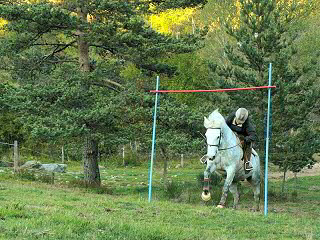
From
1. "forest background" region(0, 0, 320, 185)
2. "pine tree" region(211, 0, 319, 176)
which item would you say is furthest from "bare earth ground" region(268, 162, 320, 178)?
"pine tree" region(211, 0, 319, 176)

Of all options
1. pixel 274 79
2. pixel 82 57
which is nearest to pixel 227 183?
pixel 274 79

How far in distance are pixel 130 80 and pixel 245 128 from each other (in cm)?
866

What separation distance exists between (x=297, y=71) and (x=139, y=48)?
20.3ft

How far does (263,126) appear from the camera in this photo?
19812 mm

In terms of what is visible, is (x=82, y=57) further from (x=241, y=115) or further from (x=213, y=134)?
(x=213, y=134)

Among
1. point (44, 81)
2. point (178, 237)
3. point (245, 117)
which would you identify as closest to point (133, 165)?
point (44, 81)

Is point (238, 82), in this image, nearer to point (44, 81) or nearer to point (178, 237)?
point (44, 81)

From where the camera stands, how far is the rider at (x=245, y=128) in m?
12.7

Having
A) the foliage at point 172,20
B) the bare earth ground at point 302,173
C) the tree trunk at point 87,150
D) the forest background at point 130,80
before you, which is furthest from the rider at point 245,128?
the foliage at point 172,20

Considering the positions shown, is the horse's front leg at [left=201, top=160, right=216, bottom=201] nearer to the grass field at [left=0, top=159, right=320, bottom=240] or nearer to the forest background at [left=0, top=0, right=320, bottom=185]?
the grass field at [left=0, top=159, right=320, bottom=240]

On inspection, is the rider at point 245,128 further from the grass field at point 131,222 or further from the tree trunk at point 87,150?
the tree trunk at point 87,150

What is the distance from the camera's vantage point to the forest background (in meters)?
17.6

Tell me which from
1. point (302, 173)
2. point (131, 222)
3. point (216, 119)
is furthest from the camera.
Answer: point (302, 173)

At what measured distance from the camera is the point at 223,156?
1239cm
